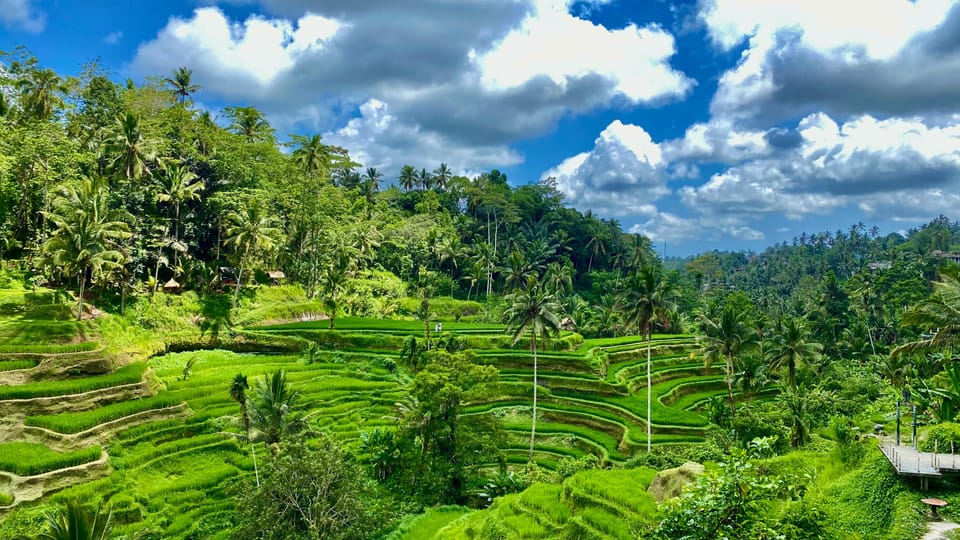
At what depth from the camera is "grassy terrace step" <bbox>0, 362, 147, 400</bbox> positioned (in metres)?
25.0

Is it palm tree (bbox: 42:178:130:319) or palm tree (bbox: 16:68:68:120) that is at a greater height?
palm tree (bbox: 16:68:68:120)

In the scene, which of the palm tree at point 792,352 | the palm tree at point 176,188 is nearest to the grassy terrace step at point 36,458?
the palm tree at point 176,188

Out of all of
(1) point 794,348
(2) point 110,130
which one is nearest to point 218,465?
(2) point 110,130

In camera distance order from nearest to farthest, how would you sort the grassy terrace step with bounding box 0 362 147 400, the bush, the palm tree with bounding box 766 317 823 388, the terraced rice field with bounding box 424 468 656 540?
1. the bush
2. the terraced rice field with bounding box 424 468 656 540
3. the grassy terrace step with bounding box 0 362 147 400
4. the palm tree with bounding box 766 317 823 388

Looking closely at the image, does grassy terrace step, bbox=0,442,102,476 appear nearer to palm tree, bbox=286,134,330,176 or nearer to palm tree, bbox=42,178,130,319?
palm tree, bbox=42,178,130,319

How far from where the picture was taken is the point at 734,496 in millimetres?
7500

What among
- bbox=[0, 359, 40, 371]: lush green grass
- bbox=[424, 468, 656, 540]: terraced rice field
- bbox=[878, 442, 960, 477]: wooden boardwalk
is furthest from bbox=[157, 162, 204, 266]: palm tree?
bbox=[878, 442, 960, 477]: wooden boardwalk

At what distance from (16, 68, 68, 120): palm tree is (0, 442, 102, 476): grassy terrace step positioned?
35.4 m

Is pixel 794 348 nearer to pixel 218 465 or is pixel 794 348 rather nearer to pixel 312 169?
pixel 218 465

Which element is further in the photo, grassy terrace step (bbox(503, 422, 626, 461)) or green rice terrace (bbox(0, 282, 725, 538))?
grassy terrace step (bbox(503, 422, 626, 461))

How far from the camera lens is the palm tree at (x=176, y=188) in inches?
1818

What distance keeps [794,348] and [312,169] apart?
52.8 meters

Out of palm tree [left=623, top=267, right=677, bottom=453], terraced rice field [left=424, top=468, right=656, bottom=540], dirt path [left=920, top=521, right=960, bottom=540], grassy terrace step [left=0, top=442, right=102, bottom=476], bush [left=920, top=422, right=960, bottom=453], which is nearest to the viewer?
dirt path [left=920, top=521, right=960, bottom=540]

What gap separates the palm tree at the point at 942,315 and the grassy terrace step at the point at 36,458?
34.2m
